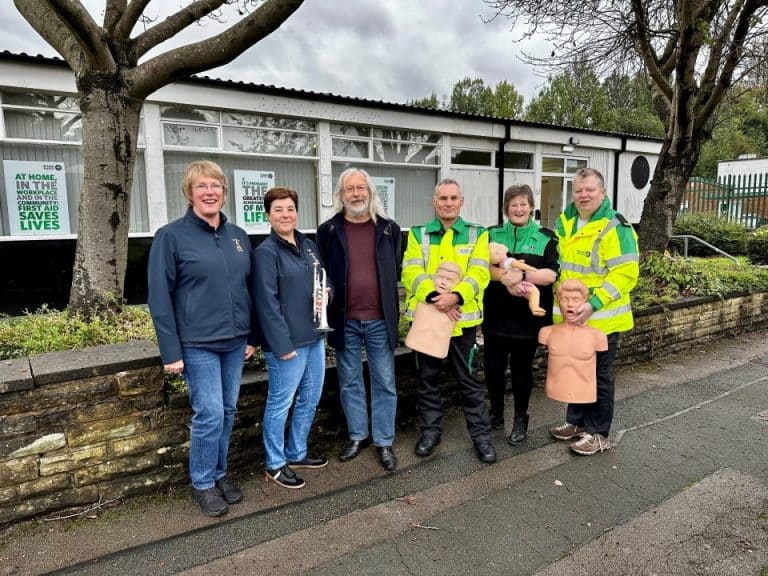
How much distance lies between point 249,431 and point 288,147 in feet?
25.8

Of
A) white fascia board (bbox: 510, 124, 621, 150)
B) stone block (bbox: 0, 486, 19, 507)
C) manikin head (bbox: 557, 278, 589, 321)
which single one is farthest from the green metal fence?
stone block (bbox: 0, 486, 19, 507)

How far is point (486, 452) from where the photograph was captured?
3.64m

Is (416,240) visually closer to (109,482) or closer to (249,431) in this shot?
(249,431)

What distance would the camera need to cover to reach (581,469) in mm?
3527

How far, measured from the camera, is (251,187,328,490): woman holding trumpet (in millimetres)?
2975

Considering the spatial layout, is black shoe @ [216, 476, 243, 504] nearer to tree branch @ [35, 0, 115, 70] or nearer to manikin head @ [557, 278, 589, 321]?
manikin head @ [557, 278, 589, 321]

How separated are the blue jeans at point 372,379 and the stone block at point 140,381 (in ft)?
3.79

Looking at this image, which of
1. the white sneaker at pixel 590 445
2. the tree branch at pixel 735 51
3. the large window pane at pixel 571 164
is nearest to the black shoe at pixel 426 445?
the white sneaker at pixel 590 445

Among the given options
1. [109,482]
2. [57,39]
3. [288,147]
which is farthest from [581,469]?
[288,147]

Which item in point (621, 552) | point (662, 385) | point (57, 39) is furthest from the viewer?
point (662, 385)

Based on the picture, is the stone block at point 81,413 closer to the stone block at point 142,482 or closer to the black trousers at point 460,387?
the stone block at point 142,482

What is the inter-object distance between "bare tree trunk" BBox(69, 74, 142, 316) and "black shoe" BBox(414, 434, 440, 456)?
2830mm

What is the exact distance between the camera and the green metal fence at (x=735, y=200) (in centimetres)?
1584

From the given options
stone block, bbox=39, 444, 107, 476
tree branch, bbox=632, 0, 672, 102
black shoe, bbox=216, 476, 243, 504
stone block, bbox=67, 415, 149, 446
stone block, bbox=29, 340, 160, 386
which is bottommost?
black shoe, bbox=216, 476, 243, 504
